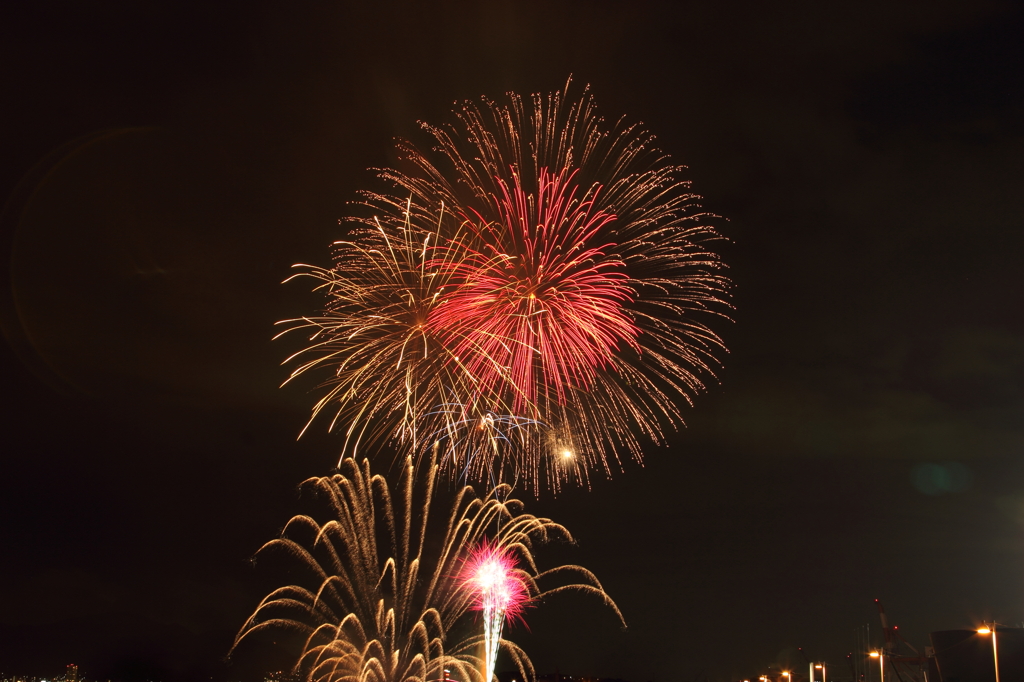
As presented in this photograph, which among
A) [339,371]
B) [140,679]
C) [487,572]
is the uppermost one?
[339,371]

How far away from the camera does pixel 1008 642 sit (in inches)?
1791

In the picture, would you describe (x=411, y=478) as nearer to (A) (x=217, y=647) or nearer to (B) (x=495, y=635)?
(B) (x=495, y=635)

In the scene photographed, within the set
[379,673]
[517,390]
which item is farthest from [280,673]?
[517,390]

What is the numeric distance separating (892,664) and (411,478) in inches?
3142

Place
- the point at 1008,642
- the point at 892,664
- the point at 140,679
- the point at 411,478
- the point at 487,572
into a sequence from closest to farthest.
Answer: the point at 411,478, the point at 487,572, the point at 1008,642, the point at 892,664, the point at 140,679

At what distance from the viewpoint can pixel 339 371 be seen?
21562 millimetres

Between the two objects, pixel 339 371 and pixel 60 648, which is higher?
pixel 339 371

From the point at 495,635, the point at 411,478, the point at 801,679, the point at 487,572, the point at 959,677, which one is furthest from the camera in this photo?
the point at 801,679

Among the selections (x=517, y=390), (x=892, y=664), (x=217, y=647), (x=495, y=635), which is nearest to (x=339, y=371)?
(x=517, y=390)

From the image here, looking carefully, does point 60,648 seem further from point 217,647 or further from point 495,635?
point 495,635

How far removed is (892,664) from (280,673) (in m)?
81.1

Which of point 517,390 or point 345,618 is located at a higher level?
point 517,390

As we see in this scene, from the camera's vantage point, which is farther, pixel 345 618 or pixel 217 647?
pixel 217 647

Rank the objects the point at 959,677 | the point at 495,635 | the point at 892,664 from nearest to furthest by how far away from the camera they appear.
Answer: the point at 495,635 → the point at 959,677 → the point at 892,664
